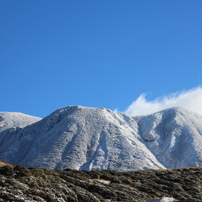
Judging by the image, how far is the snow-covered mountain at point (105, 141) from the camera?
105375 mm

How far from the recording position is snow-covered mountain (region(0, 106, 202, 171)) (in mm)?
105375

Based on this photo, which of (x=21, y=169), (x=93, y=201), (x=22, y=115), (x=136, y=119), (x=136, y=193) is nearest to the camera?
(x=93, y=201)

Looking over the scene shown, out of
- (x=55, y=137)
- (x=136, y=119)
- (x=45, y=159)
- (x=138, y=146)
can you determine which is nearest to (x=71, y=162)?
(x=45, y=159)

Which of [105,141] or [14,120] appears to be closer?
[105,141]

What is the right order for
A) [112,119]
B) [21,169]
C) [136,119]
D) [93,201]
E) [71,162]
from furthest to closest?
[136,119] < [112,119] < [71,162] < [21,169] < [93,201]

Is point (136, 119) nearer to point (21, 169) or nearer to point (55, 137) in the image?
point (55, 137)

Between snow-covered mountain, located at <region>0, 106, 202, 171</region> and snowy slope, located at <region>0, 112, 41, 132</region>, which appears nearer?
snow-covered mountain, located at <region>0, 106, 202, 171</region>

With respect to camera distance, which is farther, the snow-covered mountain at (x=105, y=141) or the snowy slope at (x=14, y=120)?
the snowy slope at (x=14, y=120)

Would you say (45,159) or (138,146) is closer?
(45,159)

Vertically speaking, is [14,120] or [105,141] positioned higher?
[14,120]

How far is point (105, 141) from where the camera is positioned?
378 ft

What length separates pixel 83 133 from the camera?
4715 inches

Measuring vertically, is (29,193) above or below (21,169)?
below

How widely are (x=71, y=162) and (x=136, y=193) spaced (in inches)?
3181
